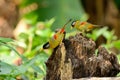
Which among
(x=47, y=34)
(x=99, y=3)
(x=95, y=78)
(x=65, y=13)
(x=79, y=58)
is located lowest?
(x=95, y=78)

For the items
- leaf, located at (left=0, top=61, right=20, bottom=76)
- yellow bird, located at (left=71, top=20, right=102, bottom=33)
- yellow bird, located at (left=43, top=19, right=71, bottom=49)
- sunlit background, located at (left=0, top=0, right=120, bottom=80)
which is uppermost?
sunlit background, located at (left=0, top=0, right=120, bottom=80)

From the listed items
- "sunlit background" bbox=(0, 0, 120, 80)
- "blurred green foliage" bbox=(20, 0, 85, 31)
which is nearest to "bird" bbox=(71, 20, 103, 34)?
"sunlit background" bbox=(0, 0, 120, 80)

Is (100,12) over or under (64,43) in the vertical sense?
over

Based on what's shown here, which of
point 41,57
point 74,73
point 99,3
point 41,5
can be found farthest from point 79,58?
point 99,3

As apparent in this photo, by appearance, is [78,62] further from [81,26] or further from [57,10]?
[57,10]

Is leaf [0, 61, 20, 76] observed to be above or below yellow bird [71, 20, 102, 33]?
below

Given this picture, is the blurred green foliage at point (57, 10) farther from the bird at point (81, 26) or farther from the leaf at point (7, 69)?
the leaf at point (7, 69)

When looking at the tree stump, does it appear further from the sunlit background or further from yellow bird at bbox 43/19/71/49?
the sunlit background

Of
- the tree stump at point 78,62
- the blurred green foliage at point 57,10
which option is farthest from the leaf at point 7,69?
the blurred green foliage at point 57,10

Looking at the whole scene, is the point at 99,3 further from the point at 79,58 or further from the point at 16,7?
the point at 79,58
